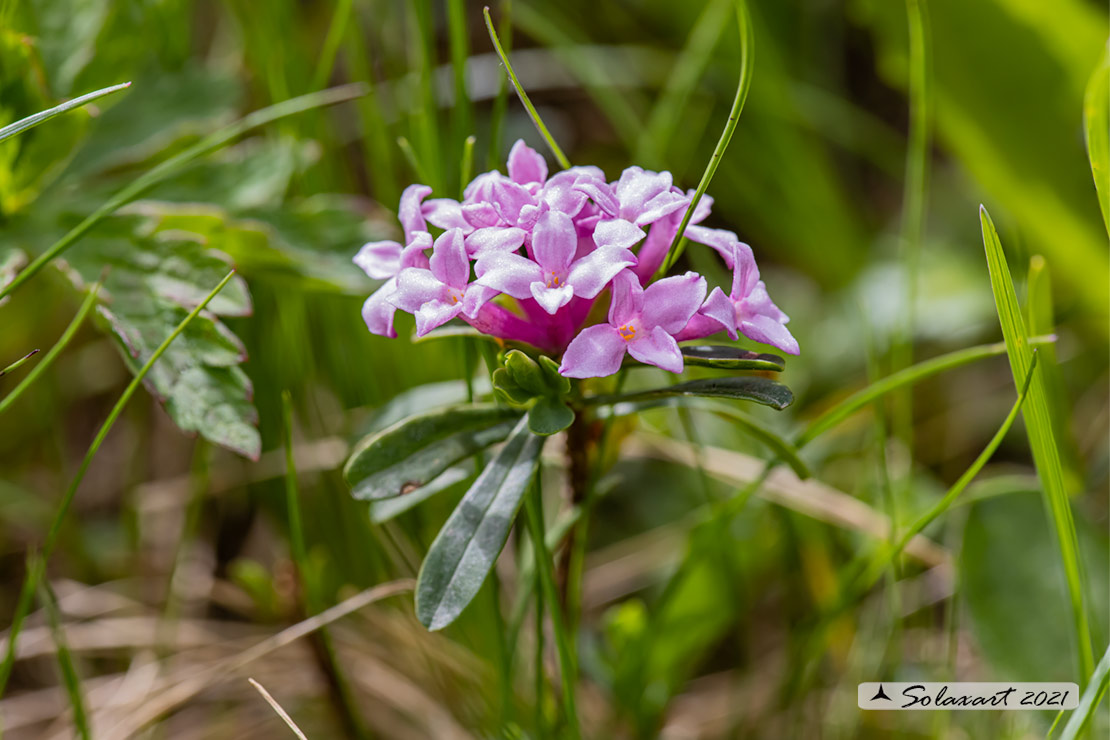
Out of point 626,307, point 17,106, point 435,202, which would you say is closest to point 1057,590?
point 626,307

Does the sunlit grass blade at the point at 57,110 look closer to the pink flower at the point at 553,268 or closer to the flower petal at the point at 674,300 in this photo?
the pink flower at the point at 553,268

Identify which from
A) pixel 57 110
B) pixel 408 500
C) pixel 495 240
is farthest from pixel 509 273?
pixel 57 110

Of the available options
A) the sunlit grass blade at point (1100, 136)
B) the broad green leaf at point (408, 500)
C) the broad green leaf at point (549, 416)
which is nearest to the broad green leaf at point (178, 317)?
the broad green leaf at point (408, 500)

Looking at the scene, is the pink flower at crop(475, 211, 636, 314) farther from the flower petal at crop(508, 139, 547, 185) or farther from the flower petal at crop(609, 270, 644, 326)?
the flower petal at crop(508, 139, 547, 185)

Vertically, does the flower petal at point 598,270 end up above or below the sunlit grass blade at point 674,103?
below

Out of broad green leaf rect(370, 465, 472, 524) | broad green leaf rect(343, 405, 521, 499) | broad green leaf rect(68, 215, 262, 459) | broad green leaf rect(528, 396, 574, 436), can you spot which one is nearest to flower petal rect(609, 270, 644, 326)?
broad green leaf rect(528, 396, 574, 436)

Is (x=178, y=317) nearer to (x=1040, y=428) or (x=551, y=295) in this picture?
(x=551, y=295)

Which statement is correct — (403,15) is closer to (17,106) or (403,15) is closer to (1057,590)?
(17,106)
